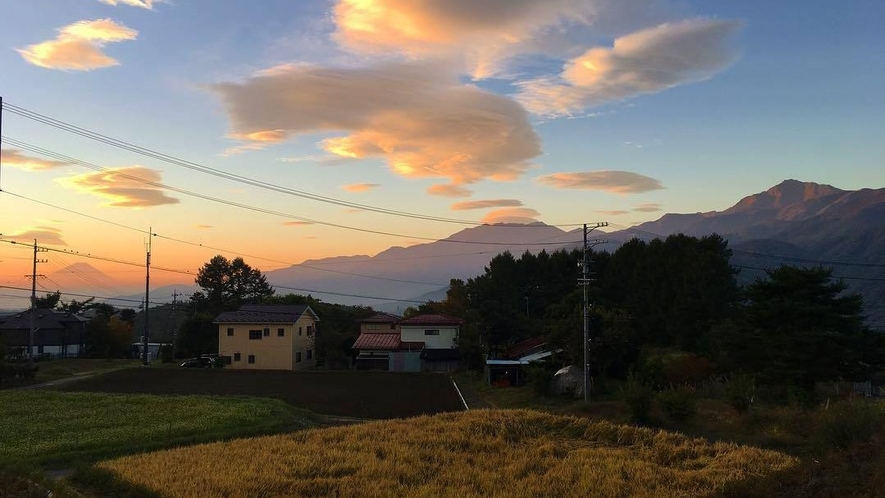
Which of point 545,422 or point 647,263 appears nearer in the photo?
point 545,422

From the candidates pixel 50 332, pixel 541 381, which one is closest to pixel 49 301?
pixel 50 332

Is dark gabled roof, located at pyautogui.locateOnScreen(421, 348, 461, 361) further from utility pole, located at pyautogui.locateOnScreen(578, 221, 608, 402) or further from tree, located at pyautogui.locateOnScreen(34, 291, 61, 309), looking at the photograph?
tree, located at pyautogui.locateOnScreen(34, 291, 61, 309)

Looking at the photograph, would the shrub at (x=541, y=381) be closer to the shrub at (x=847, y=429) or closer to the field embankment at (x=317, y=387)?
the field embankment at (x=317, y=387)

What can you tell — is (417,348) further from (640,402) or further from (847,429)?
(847,429)

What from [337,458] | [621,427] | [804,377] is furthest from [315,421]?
[804,377]

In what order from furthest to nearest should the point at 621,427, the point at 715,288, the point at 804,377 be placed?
the point at 715,288
the point at 804,377
the point at 621,427

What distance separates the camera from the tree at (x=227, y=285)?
293 feet

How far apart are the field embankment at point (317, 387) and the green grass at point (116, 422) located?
4.02 metres

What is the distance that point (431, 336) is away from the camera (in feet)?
198

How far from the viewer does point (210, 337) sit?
228ft

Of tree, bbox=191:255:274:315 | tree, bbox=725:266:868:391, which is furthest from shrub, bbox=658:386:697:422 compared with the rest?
tree, bbox=191:255:274:315

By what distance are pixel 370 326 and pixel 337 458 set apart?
52223 mm

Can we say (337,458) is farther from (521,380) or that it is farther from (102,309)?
(102,309)

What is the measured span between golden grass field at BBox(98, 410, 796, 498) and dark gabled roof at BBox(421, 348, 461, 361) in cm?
3618
